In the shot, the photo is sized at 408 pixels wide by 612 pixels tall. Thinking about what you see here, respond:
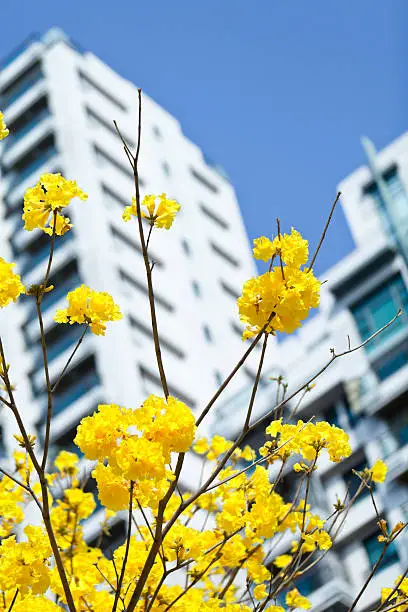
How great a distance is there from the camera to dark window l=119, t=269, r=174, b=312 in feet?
93.5

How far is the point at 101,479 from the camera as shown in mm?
3588

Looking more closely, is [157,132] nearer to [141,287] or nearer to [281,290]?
[141,287]

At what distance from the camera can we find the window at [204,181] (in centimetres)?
3803

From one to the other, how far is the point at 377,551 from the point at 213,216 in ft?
67.5

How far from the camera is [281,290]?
381cm

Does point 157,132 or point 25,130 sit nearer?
point 25,130

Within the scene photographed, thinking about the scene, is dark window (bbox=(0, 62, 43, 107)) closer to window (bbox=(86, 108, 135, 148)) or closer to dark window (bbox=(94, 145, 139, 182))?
window (bbox=(86, 108, 135, 148))

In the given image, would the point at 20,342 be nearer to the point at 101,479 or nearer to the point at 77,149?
the point at 77,149

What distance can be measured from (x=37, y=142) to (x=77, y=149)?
1.93 meters

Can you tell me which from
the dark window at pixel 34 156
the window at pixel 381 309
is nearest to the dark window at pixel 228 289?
the dark window at pixel 34 156

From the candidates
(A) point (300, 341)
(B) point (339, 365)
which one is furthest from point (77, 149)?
(B) point (339, 365)

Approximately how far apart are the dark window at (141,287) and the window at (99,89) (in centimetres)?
885

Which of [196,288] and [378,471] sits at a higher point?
[196,288]

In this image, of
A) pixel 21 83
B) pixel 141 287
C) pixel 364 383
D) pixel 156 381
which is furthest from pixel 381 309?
pixel 21 83
